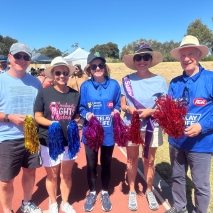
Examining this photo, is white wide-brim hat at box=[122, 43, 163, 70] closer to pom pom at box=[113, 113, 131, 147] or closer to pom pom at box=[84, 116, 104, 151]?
pom pom at box=[113, 113, 131, 147]

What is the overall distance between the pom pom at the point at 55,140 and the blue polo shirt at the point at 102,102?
0.44 m

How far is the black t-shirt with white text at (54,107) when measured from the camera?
2930mm

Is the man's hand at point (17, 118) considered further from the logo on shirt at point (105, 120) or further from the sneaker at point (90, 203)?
the sneaker at point (90, 203)

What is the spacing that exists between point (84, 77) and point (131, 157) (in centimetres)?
433

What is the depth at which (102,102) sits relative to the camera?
10.5 ft

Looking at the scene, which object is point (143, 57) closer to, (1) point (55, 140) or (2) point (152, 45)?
(1) point (55, 140)

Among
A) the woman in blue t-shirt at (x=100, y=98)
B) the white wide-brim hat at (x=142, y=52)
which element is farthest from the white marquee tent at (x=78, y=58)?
the woman in blue t-shirt at (x=100, y=98)

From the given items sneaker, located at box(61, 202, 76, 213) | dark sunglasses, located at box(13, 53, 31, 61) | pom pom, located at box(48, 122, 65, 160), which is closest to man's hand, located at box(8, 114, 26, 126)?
pom pom, located at box(48, 122, 65, 160)

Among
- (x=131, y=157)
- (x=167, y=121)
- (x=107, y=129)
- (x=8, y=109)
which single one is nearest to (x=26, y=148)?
(x=8, y=109)

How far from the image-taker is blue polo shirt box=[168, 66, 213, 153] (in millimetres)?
2648

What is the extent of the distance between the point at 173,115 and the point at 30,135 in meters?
1.85

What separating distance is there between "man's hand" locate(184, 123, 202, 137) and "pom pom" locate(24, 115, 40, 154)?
1.94 metres

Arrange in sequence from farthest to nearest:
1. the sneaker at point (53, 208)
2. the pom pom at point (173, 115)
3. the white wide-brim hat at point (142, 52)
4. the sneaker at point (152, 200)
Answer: the sneaker at point (152, 200), the sneaker at point (53, 208), the white wide-brim hat at point (142, 52), the pom pom at point (173, 115)

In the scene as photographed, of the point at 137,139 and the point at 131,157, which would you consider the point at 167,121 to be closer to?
the point at 137,139
